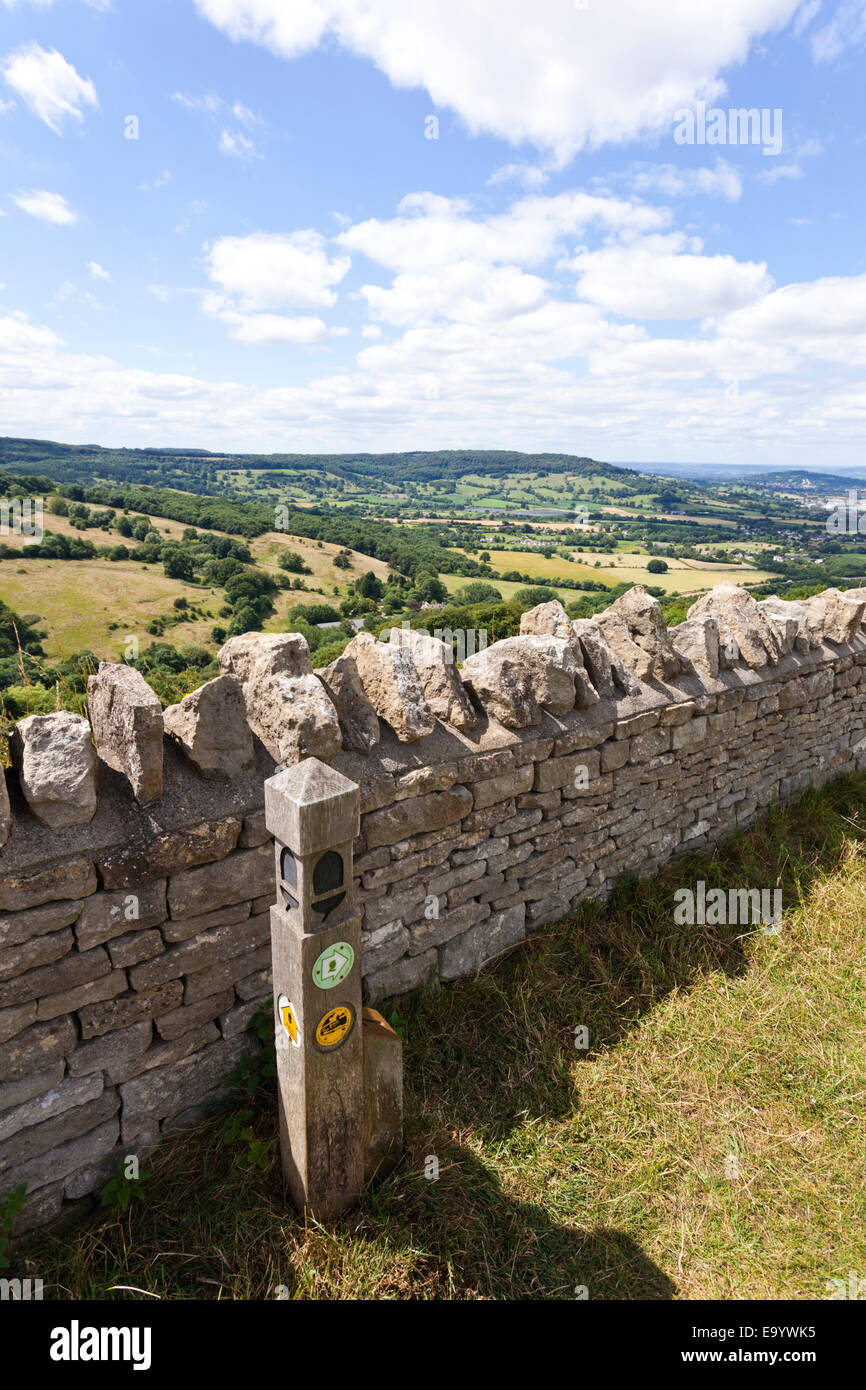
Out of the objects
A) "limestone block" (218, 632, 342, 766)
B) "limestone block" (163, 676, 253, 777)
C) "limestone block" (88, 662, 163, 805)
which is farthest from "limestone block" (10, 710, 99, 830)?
"limestone block" (218, 632, 342, 766)

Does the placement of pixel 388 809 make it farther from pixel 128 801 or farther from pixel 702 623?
pixel 702 623

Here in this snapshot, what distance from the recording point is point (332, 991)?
7.45ft

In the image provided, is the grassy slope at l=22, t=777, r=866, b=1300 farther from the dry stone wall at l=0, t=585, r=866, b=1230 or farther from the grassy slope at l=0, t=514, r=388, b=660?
the grassy slope at l=0, t=514, r=388, b=660

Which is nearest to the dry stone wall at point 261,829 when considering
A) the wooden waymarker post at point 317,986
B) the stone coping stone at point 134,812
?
the stone coping stone at point 134,812

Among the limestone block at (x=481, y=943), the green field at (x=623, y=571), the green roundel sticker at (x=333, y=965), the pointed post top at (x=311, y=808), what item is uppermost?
the green field at (x=623, y=571)

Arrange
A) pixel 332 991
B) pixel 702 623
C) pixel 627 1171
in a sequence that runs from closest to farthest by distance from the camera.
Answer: pixel 332 991 → pixel 627 1171 → pixel 702 623

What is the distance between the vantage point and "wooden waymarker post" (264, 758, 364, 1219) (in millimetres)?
2066

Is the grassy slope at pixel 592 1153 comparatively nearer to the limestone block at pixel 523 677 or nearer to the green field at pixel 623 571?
the limestone block at pixel 523 677

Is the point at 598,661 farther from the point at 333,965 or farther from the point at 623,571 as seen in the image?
the point at 623,571

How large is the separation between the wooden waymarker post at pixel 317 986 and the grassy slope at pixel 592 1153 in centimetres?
26

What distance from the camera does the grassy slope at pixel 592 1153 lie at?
8.11 feet

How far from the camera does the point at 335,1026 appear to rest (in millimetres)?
2342
